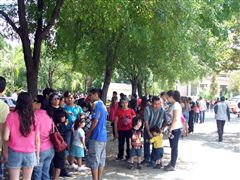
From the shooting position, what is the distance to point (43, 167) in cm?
657

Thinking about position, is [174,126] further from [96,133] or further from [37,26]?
[37,26]

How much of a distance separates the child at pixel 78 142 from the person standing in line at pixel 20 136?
10.6 feet

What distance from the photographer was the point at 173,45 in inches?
436

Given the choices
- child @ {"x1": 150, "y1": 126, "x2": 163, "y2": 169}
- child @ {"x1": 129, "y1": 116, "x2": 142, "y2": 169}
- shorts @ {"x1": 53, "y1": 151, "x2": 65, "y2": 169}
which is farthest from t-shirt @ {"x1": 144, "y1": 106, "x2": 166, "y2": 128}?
shorts @ {"x1": 53, "y1": 151, "x2": 65, "y2": 169}

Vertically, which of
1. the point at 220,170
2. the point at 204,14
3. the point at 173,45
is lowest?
the point at 220,170

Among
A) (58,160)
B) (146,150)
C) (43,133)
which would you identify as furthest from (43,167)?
(146,150)

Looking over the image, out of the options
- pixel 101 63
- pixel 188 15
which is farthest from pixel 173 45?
pixel 101 63

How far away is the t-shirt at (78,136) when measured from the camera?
8.89 metres

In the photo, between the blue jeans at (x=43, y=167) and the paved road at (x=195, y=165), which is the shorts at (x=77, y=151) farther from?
the blue jeans at (x=43, y=167)

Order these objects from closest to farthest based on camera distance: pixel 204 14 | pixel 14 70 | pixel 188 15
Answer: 1. pixel 188 15
2. pixel 204 14
3. pixel 14 70

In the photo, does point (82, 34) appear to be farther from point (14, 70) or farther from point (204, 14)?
point (14, 70)

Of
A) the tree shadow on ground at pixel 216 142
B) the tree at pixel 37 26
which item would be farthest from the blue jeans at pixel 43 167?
the tree shadow on ground at pixel 216 142

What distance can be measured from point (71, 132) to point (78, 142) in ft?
0.96

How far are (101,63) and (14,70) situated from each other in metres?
35.2
